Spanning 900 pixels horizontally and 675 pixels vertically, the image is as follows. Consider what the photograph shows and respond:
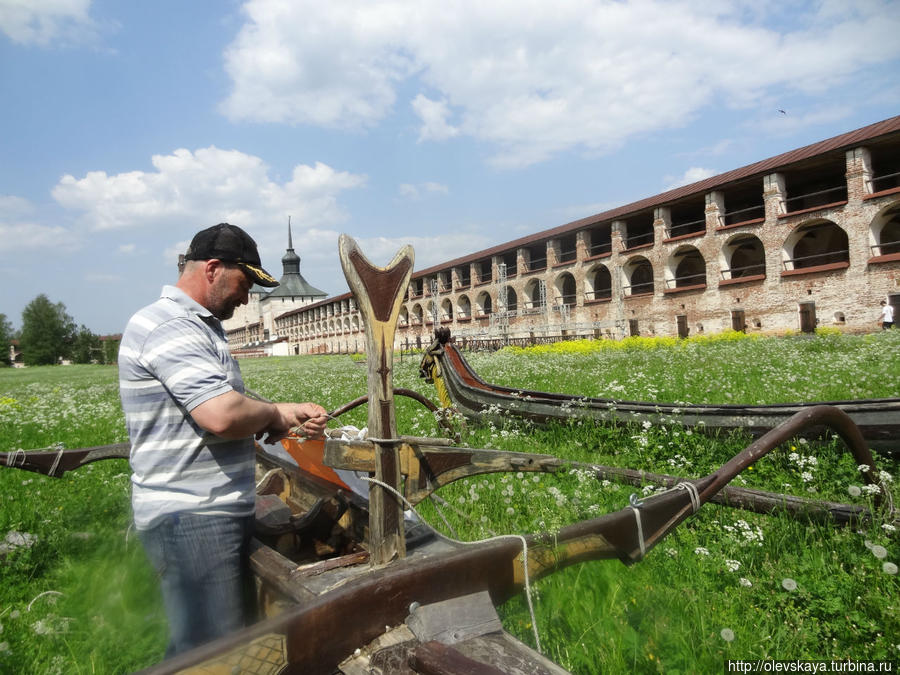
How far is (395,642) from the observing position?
1.55 meters

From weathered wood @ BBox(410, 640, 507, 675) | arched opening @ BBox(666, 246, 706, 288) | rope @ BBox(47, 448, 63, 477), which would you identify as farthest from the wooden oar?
arched opening @ BBox(666, 246, 706, 288)

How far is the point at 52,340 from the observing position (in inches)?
3420

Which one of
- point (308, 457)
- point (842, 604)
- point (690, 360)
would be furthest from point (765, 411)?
point (690, 360)

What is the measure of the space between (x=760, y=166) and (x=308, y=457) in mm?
31085

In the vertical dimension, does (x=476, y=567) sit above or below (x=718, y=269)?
below

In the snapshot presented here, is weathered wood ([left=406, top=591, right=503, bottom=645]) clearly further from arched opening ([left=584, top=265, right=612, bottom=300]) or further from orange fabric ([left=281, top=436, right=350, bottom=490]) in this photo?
arched opening ([left=584, top=265, right=612, bottom=300])

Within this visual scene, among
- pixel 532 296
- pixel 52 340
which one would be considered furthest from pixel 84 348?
pixel 532 296

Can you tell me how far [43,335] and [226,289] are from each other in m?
107

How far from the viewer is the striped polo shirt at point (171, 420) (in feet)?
6.74

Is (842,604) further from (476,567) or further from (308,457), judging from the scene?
(308,457)

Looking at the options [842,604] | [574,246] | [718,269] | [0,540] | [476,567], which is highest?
[574,246]

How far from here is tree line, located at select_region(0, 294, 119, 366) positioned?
8650 centimetres

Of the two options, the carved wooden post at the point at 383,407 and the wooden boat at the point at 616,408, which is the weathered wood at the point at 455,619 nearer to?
the carved wooden post at the point at 383,407

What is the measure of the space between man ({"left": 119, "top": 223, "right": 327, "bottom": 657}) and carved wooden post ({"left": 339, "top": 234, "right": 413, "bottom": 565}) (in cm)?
52
